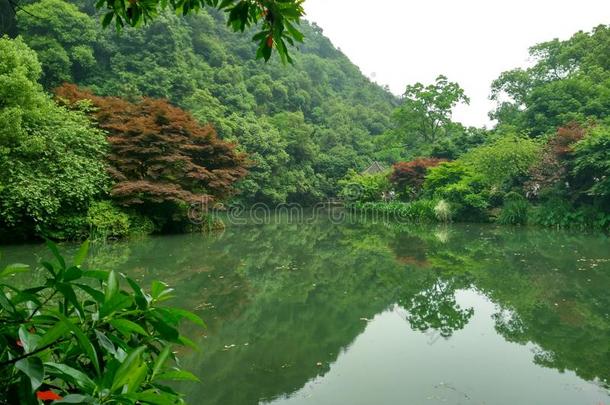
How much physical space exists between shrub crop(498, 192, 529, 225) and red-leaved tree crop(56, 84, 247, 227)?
31.1 feet

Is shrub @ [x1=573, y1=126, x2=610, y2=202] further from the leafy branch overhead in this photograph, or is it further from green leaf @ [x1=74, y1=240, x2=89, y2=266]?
green leaf @ [x1=74, y1=240, x2=89, y2=266]

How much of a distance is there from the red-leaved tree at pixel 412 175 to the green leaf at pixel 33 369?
66.9 feet

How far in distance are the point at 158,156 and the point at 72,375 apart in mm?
12298

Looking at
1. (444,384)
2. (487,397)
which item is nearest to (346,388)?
(444,384)

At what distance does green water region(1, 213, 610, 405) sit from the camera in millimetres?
3074

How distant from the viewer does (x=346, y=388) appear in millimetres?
3098

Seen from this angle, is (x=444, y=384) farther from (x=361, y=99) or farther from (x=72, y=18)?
(x=361, y=99)

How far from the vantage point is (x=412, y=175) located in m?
20.8

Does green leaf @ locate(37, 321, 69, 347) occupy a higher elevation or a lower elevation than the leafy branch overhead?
lower

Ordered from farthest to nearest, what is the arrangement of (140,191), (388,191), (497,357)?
(388,191) < (140,191) < (497,357)

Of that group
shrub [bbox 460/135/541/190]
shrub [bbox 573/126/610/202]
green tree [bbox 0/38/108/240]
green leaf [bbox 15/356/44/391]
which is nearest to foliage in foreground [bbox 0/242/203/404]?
green leaf [bbox 15/356/44/391]

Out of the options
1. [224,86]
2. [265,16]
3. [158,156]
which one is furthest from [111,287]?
[224,86]

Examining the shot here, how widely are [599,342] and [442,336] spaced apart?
137 centimetres

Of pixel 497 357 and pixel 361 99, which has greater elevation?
pixel 361 99
